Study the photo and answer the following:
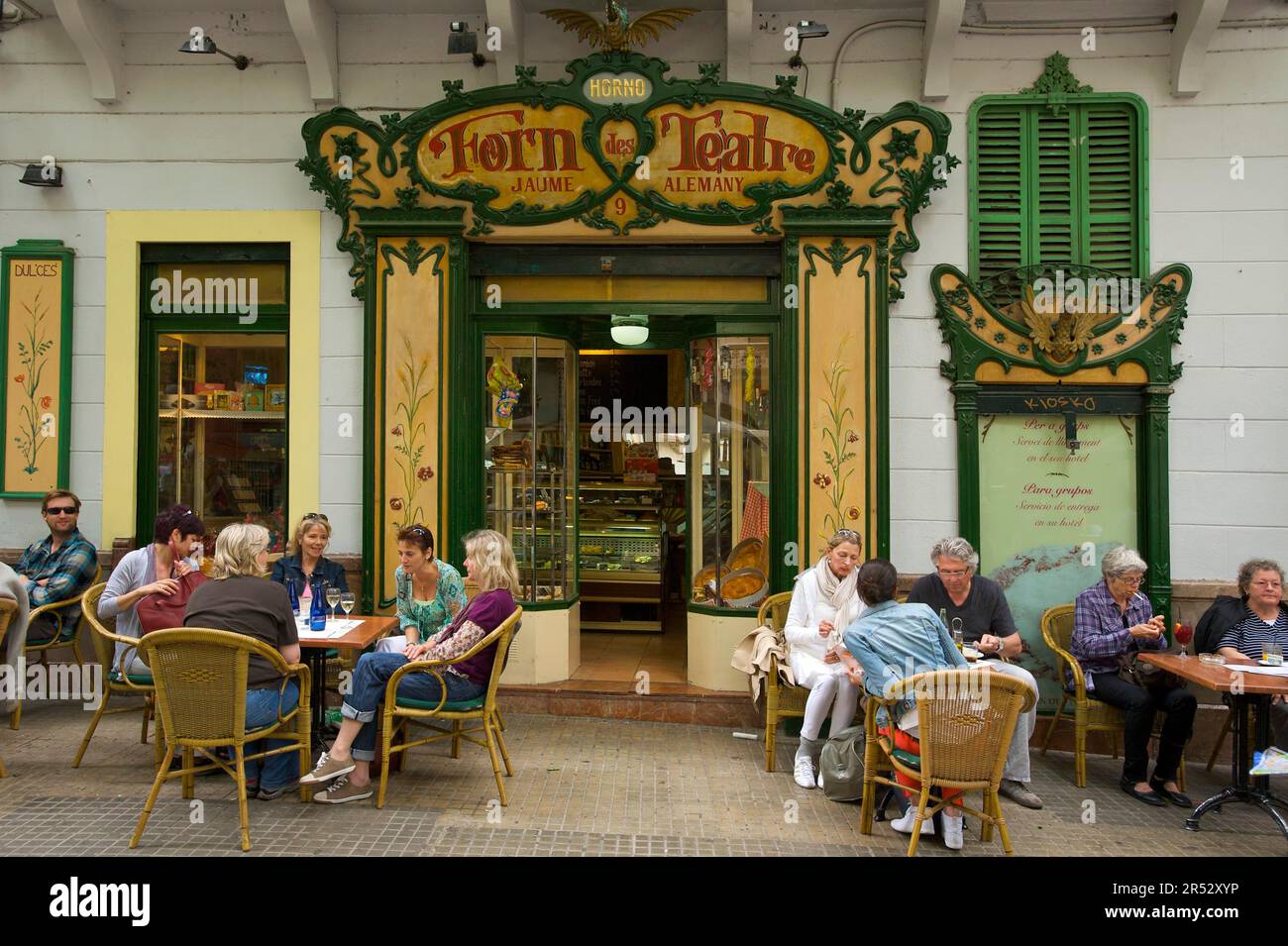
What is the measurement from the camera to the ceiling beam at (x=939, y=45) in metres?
5.80

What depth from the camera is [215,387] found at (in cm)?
669

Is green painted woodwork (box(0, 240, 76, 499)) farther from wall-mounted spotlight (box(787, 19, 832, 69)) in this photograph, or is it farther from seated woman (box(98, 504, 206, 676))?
wall-mounted spotlight (box(787, 19, 832, 69))

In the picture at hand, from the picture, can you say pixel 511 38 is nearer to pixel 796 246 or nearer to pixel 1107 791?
pixel 796 246

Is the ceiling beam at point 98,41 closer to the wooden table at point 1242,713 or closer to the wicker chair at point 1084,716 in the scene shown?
the wicker chair at point 1084,716

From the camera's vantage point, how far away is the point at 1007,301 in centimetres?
607

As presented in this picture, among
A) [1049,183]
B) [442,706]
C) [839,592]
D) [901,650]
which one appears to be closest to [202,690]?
[442,706]

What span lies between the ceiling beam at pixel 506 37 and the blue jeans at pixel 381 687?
13.6ft

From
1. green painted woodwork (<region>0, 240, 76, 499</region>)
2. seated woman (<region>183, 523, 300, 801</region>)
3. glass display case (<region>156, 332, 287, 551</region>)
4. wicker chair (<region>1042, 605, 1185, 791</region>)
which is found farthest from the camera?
glass display case (<region>156, 332, 287, 551</region>)

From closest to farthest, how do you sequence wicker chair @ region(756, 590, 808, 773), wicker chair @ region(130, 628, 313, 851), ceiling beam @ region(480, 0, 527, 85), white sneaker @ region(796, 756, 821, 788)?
wicker chair @ region(130, 628, 313, 851), white sneaker @ region(796, 756, 821, 788), wicker chair @ region(756, 590, 808, 773), ceiling beam @ region(480, 0, 527, 85)

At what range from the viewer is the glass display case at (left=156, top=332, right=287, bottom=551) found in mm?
6621

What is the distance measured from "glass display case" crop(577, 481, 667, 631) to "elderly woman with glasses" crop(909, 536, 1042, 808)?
357 centimetres

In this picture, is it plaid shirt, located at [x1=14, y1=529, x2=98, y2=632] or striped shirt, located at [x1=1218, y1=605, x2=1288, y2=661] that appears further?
plaid shirt, located at [x1=14, y1=529, x2=98, y2=632]

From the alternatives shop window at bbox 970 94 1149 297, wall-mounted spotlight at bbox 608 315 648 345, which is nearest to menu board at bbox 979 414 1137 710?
shop window at bbox 970 94 1149 297

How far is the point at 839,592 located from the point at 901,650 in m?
1.09
